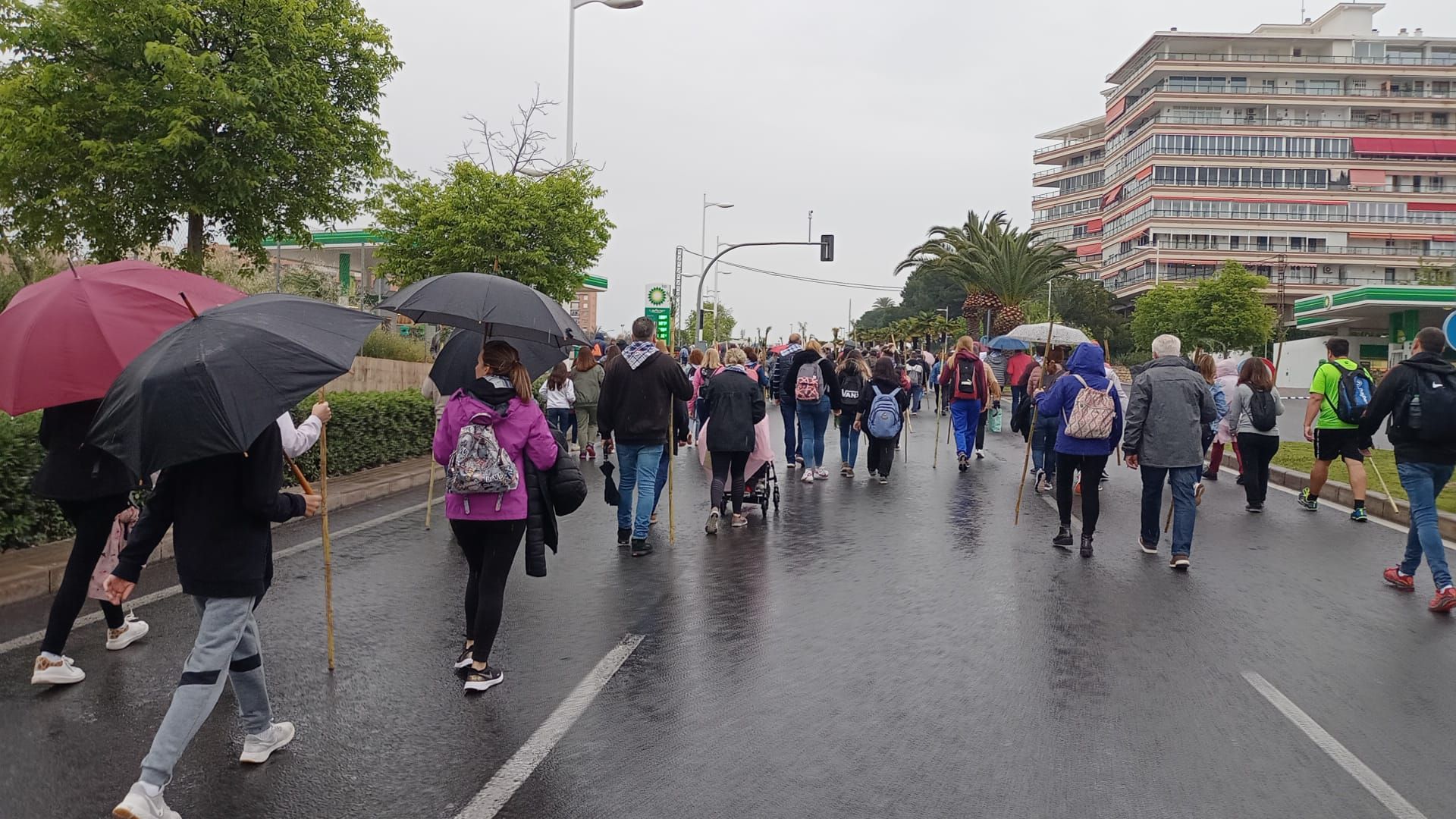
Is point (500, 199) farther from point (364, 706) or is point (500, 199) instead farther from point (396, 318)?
point (364, 706)

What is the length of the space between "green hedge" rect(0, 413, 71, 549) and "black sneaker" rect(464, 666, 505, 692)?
4.10 metres

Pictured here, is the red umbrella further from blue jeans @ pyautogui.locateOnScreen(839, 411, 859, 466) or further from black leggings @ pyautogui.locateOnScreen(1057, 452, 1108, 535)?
blue jeans @ pyautogui.locateOnScreen(839, 411, 859, 466)

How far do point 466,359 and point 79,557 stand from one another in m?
2.95

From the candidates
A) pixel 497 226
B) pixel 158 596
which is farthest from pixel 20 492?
pixel 497 226

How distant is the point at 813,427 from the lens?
13703 mm

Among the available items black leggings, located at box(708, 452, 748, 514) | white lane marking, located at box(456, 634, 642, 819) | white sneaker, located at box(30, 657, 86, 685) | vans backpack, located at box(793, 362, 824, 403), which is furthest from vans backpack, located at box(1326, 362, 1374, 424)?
white sneaker, located at box(30, 657, 86, 685)

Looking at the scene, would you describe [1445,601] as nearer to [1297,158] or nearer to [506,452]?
[506,452]

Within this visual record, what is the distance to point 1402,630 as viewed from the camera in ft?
21.2

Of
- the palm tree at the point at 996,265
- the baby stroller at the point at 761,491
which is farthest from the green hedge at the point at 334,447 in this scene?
the palm tree at the point at 996,265

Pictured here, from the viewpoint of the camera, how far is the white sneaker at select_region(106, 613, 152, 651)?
18.4 feet

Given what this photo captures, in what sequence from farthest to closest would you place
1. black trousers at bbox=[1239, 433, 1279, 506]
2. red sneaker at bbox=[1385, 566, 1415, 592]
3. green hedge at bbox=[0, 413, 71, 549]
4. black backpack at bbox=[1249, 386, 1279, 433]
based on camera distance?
1. black trousers at bbox=[1239, 433, 1279, 506]
2. black backpack at bbox=[1249, 386, 1279, 433]
3. red sneaker at bbox=[1385, 566, 1415, 592]
4. green hedge at bbox=[0, 413, 71, 549]

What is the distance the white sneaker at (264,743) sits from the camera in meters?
4.14

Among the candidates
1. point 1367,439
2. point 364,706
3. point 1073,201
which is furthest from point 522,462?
point 1073,201

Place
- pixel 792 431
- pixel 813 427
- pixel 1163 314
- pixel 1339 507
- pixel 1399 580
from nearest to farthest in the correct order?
pixel 1399 580
pixel 1339 507
pixel 813 427
pixel 792 431
pixel 1163 314
